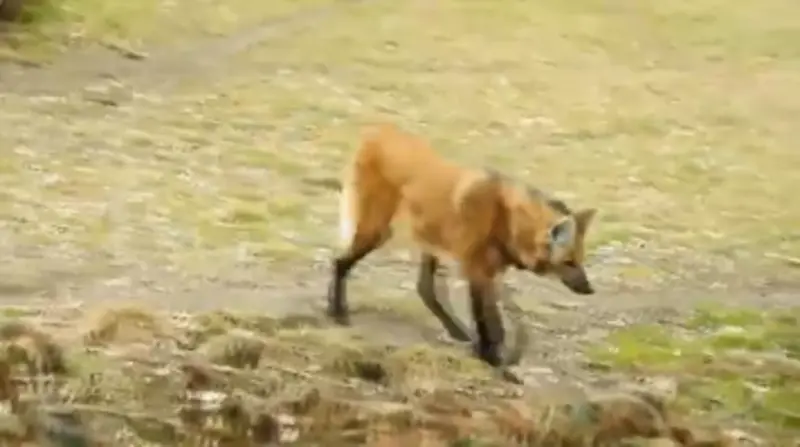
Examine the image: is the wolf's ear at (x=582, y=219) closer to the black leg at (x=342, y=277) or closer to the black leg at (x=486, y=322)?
the black leg at (x=486, y=322)

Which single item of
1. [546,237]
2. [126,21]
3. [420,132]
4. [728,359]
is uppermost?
[126,21]

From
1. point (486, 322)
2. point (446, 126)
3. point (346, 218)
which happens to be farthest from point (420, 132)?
point (486, 322)

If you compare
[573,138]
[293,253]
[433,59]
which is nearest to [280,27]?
[433,59]

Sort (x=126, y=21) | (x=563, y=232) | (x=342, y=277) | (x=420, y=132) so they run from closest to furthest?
(x=563, y=232), (x=342, y=277), (x=420, y=132), (x=126, y=21)

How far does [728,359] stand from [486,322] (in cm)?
26

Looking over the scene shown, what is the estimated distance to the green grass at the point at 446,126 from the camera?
5.49 feet

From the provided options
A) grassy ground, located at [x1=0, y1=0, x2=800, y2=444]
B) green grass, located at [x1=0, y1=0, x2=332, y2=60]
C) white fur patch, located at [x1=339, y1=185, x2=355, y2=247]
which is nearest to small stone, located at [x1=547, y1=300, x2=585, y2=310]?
grassy ground, located at [x1=0, y1=0, x2=800, y2=444]

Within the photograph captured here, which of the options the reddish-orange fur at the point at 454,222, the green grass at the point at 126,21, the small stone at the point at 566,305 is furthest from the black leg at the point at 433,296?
the green grass at the point at 126,21

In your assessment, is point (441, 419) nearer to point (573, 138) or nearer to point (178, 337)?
point (178, 337)

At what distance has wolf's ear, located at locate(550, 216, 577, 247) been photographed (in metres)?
1.29

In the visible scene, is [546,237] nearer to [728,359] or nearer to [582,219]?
[582,219]

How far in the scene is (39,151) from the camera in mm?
1824

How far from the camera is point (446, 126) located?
2016mm

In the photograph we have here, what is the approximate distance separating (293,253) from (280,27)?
32.7 inches
